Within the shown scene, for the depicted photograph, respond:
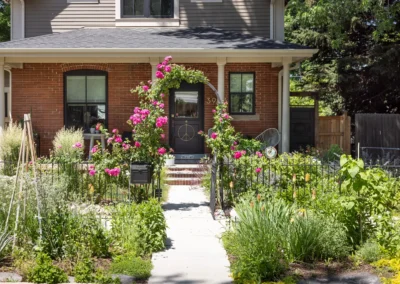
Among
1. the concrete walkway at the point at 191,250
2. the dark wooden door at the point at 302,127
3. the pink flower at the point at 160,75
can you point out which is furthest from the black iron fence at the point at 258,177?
the dark wooden door at the point at 302,127

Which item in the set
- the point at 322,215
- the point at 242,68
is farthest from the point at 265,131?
the point at 322,215

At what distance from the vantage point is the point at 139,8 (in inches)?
723

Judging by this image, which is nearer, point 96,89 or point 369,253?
point 369,253

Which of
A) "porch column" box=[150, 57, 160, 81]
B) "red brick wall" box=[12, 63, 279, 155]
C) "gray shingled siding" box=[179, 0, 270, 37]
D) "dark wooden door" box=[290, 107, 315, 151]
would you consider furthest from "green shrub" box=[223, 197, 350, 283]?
"gray shingled siding" box=[179, 0, 270, 37]

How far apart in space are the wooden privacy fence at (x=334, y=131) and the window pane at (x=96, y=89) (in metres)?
6.74

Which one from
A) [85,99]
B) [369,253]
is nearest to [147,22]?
[85,99]

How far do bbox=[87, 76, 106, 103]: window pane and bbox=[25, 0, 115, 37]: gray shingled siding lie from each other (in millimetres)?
2026

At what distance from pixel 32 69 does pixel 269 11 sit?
735cm

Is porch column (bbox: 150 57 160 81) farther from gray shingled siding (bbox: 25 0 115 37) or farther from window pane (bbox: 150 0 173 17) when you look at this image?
gray shingled siding (bbox: 25 0 115 37)

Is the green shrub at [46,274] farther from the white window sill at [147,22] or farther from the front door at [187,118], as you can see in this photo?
the white window sill at [147,22]

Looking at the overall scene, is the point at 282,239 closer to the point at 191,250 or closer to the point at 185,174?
the point at 191,250

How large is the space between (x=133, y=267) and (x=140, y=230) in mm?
914

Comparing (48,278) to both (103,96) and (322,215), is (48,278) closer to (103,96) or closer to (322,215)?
(322,215)

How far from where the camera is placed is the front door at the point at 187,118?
1742cm
